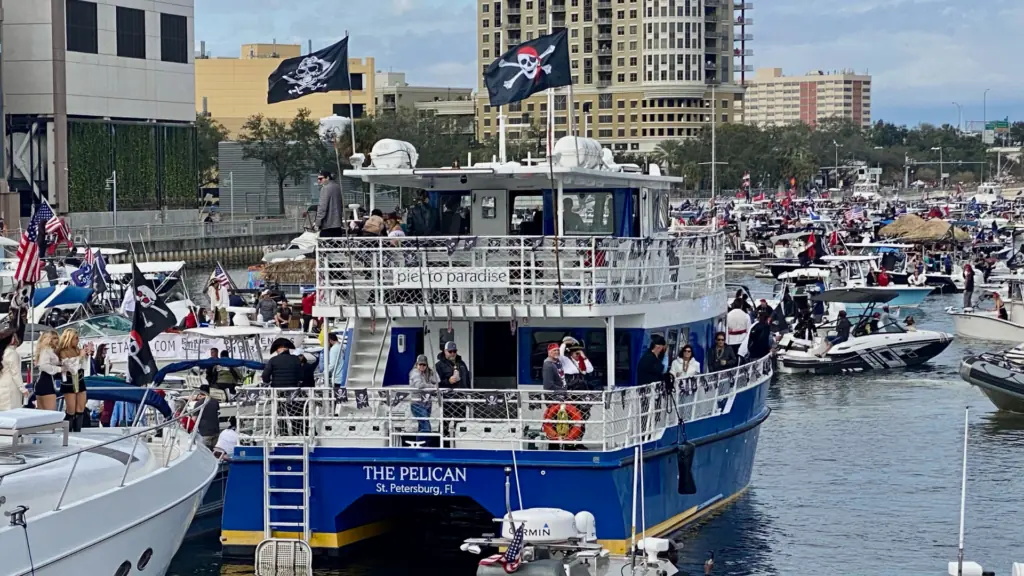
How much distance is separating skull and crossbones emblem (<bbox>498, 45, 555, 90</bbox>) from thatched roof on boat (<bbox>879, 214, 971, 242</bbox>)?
236ft

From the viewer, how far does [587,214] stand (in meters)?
24.1

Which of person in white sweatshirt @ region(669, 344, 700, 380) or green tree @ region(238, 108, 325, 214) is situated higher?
green tree @ region(238, 108, 325, 214)

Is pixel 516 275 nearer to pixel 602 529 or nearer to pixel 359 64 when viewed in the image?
pixel 602 529

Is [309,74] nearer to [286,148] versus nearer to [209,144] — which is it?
[286,148]

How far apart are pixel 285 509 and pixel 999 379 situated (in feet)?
62.9

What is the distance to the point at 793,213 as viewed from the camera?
123m

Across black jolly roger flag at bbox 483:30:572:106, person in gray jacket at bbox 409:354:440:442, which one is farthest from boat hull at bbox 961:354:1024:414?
person in gray jacket at bbox 409:354:440:442

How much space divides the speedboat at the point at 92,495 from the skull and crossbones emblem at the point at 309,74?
7190mm

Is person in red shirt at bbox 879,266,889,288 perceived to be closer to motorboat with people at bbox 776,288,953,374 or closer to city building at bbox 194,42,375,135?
motorboat with people at bbox 776,288,953,374

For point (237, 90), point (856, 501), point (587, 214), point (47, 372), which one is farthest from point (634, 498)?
point (237, 90)

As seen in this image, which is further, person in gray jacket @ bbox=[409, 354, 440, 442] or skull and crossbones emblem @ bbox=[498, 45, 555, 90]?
skull and crossbones emblem @ bbox=[498, 45, 555, 90]

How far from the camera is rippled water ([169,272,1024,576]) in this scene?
22.8m

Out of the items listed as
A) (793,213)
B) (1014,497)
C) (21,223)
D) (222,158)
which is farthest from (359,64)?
(1014,497)

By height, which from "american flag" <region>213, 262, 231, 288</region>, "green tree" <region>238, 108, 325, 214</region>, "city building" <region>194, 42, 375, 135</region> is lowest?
"american flag" <region>213, 262, 231, 288</region>
